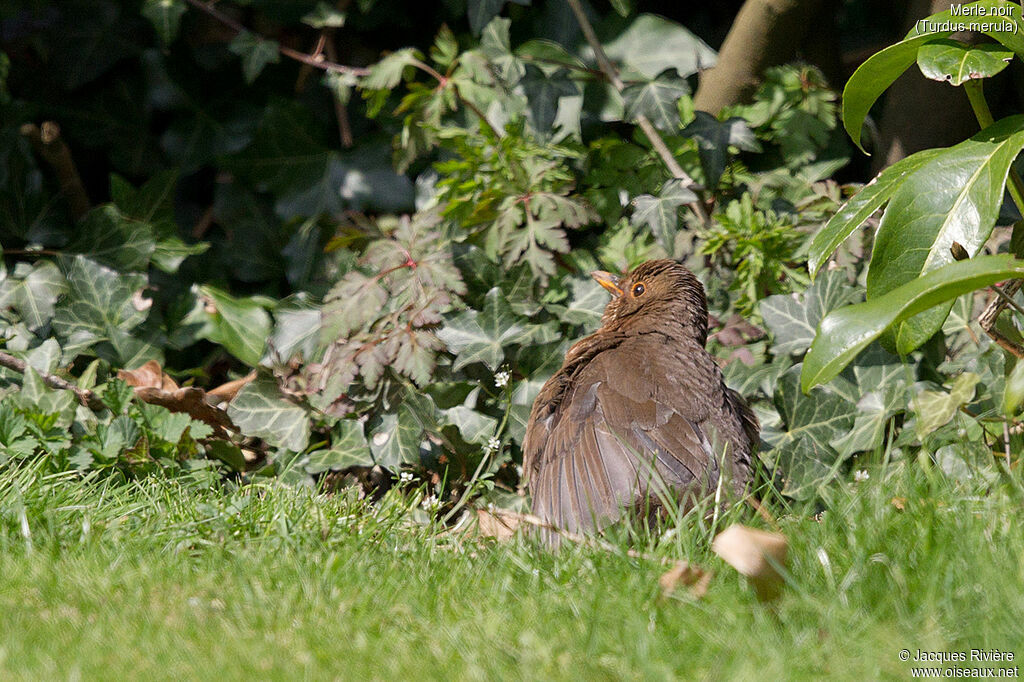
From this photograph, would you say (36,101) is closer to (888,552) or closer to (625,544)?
(625,544)

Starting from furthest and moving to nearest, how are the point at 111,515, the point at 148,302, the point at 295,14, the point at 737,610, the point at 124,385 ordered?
the point at 295,14, the point at 148,302, the point at 124,385, the point at 111,515, the point at 737,610

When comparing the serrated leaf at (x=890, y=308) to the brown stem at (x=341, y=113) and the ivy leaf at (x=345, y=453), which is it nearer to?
the ivy leaf at (x=345, y=453)

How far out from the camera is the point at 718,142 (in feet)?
12.9

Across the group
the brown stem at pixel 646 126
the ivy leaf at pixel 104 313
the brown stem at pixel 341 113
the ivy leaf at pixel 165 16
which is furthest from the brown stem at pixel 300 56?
the ivy leaf at pixel 104 313

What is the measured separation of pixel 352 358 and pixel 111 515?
106cm

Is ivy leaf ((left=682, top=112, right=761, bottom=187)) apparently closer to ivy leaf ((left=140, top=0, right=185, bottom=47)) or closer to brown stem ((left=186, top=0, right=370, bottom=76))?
brown stem ((left=186, top=0, right=370, bottom=76))

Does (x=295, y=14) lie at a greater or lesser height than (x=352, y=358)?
greater

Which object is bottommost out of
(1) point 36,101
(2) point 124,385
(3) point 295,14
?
(2) point 124,385

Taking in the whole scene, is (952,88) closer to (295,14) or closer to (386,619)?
(295,14)

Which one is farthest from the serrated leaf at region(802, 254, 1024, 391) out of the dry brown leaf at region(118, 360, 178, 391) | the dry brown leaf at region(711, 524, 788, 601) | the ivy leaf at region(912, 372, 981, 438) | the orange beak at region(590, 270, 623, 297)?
the dry brown leaf at region(118, 360, 178, 391)

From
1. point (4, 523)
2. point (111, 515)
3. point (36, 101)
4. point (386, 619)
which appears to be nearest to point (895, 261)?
point (386, 619)

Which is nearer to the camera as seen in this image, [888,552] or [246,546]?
[888,552]

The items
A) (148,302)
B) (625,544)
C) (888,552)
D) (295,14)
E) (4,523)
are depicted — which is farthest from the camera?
(295,14)

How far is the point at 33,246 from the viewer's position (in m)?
4.18
